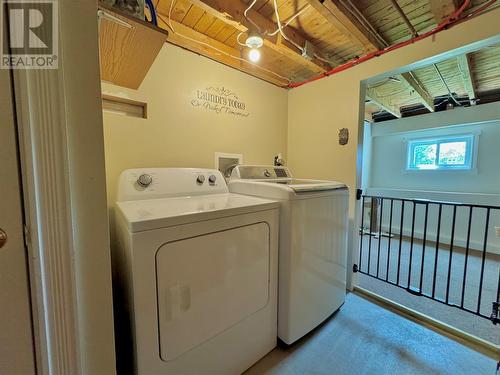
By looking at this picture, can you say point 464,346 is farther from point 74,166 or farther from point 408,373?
point 74,166

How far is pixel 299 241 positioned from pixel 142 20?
137 centimetres

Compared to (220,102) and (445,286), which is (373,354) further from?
(220,102)

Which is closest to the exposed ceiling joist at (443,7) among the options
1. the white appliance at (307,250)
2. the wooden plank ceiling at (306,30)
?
the wooden plank ceiling at (306,30)

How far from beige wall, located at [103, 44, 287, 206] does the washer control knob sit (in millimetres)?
253

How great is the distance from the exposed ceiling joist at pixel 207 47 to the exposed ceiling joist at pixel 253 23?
0.42 meters

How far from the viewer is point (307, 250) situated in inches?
54.4

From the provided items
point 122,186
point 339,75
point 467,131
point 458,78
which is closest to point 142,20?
point 122,186

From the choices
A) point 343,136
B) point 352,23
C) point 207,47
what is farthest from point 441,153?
point 207,47

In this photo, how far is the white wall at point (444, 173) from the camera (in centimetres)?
325

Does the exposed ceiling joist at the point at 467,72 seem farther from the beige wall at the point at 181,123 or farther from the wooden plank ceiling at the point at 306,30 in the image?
the beige wall at the point at 181,123

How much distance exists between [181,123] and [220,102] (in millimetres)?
474

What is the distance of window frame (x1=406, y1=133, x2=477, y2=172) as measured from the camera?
344 cm

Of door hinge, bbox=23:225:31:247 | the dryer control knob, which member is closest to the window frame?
the dryer control knob

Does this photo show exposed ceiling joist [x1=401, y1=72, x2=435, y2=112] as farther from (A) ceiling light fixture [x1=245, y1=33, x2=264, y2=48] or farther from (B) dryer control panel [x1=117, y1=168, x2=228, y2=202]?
(B) dryer control panel [x1=117, y1=168, x2=228, y2=202]
